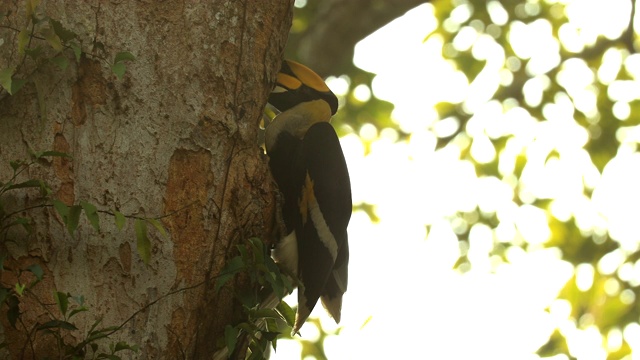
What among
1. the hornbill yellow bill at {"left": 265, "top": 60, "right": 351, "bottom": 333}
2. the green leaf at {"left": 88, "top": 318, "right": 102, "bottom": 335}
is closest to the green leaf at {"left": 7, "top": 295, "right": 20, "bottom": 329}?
the green leaf at {"left": 88, "top": 318, "right": 102, "bottom": 335}

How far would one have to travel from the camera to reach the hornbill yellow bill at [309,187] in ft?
7.88

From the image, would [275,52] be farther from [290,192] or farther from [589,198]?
[589,198]

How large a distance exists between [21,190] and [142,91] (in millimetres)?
336

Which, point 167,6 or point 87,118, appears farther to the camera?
point 167,6

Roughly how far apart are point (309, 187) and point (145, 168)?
0.80 meters

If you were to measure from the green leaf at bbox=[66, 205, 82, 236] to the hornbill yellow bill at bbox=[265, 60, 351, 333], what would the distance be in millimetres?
788

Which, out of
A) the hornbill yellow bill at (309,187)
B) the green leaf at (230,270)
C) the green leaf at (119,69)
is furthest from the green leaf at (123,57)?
the hornbill yellow bill at (309,187)

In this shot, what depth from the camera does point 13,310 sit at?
1519 mm

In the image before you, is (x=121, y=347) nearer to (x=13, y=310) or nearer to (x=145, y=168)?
(x=13, y=310)

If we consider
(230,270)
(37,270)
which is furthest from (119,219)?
(230,270)

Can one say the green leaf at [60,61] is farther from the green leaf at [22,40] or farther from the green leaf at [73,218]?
the green leaf at [73,218]

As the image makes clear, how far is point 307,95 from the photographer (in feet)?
9.20

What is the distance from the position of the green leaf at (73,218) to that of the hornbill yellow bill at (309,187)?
79cm

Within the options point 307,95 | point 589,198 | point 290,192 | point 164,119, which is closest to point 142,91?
point 164,119
